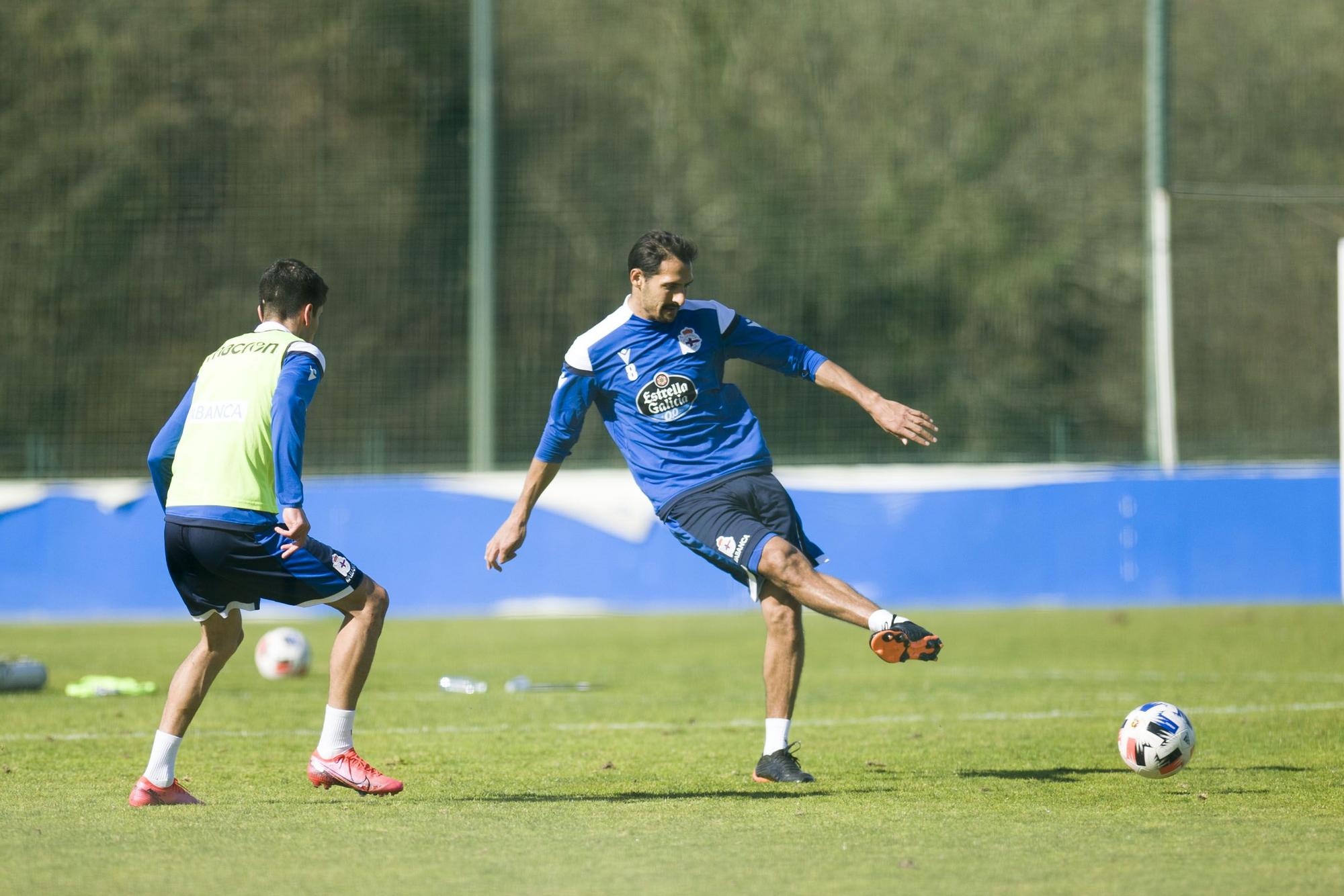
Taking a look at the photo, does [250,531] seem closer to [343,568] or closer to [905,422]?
[343,568]

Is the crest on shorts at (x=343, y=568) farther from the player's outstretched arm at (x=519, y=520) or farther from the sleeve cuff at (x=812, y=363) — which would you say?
the sleeve cuff at (x=812, y=363)

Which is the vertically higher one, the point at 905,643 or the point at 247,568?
the point at 247,568

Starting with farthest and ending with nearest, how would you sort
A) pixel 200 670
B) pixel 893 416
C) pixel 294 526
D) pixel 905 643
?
pixel 893 416, pixel 200 670, pixel 905 643, pixel 294 526

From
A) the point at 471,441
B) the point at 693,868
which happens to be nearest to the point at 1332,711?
the point at 693,868

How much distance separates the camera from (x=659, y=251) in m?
7.18

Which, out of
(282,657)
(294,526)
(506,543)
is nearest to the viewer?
(294,526)

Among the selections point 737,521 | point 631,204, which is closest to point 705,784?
point 737,521

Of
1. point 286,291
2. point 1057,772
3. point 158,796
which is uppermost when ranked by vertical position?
point 286,291

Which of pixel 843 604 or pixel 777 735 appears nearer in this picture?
pixel 843 604

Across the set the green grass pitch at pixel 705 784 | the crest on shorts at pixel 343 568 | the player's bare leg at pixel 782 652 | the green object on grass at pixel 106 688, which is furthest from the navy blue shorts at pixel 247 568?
the green object on grass at pixel 106 688

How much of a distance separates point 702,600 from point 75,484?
693 cm

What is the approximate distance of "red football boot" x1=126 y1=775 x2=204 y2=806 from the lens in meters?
6.19

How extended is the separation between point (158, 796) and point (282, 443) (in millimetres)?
1401

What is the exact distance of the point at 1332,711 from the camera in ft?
30.2
